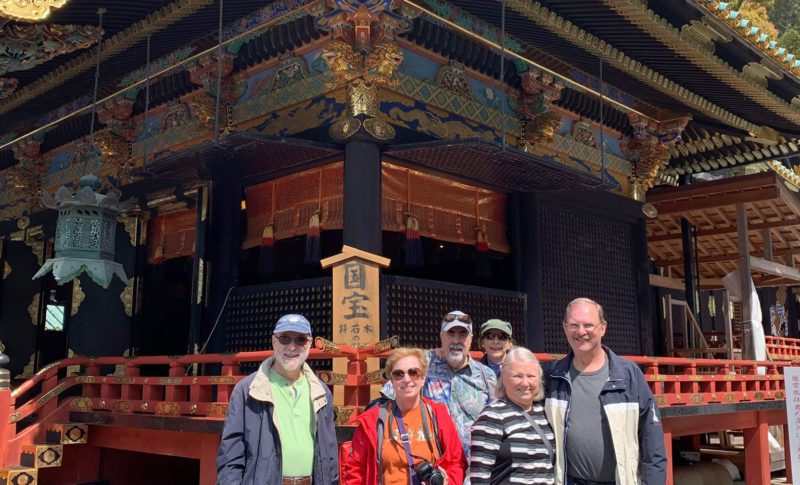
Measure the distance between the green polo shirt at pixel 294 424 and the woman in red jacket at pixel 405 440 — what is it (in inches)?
8.7

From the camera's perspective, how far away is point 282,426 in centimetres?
357

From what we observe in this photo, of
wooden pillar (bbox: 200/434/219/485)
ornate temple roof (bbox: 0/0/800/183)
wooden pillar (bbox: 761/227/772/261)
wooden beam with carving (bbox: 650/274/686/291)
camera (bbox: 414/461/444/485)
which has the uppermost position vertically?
ornate temple roof (bbox: 0/0/800/183)

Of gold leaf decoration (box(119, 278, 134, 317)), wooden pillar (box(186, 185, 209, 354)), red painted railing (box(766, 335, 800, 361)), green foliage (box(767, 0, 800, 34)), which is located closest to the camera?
wooden pillar (box(186, 185, 209, 354))

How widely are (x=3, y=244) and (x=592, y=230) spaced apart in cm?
975

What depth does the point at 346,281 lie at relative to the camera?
20.1ft

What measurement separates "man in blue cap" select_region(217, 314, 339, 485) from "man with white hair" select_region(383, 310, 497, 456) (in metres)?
0.64

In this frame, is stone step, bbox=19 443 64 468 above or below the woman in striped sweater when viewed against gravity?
below

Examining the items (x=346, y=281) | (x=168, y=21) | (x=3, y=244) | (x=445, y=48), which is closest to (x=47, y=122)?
(x=3, y=244)

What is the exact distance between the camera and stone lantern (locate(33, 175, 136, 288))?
265 inches

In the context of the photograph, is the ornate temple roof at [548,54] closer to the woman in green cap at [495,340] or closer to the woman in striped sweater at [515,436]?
the woman in green cap at [495,340]

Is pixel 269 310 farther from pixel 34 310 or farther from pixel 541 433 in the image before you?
pixel 34 310

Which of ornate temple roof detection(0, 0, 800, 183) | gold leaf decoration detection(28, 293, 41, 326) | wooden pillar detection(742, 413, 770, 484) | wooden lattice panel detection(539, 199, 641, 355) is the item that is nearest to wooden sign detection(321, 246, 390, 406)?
ornate temple roof detection(0, 0, 800, 183)

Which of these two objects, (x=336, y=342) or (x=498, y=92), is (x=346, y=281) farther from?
(x=498, y=92)

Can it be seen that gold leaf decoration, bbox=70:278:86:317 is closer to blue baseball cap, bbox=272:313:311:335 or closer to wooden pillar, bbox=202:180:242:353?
wooden pillar, bbox=202:180:242:353
